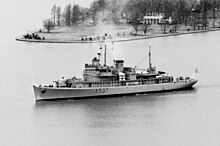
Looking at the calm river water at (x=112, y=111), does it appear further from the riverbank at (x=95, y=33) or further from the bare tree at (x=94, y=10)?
the bare tree at (x=94, y=10)

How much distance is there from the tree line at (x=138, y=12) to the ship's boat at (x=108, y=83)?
49.4 meters

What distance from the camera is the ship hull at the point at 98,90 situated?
55.8 meters

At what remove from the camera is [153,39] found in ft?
323

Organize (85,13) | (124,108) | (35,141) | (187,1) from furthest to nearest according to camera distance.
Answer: (187,1) < (85,13) < (124,108) < (35,141)

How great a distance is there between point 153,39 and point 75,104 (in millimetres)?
45059

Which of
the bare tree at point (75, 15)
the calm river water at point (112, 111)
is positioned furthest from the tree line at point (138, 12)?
the calm river water at point (112, 111)

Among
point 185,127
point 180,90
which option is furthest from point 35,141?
point 180,90

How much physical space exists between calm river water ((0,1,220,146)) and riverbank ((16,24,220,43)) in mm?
18820

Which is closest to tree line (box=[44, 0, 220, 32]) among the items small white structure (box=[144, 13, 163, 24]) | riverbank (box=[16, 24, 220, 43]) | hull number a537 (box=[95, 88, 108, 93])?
small white structure (box=[144, 13, 163, 24])

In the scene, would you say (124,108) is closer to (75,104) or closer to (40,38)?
(75,104)

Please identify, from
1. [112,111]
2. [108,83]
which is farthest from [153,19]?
[112,111]

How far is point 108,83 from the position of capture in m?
57.8

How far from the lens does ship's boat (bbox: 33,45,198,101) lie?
56156 mm

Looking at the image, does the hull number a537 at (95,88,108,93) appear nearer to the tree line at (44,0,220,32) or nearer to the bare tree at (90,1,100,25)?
the tree line at (44,0,220,32)
